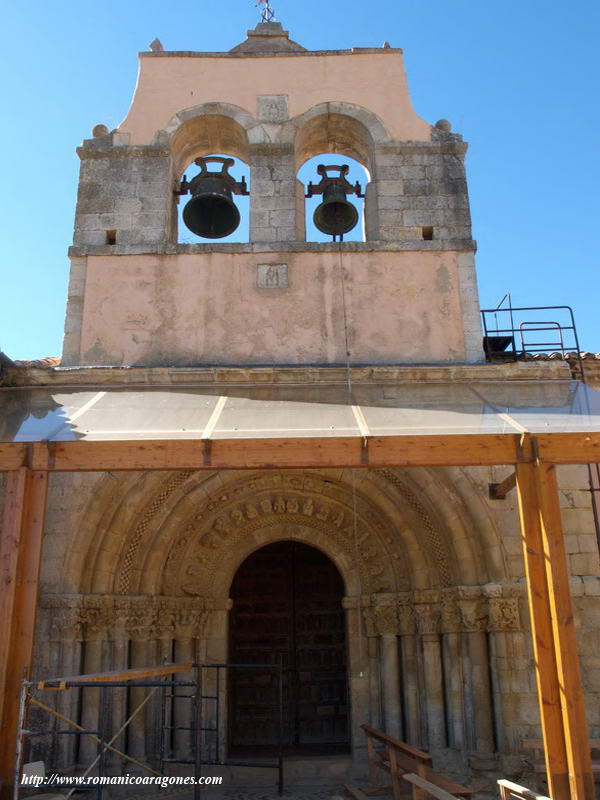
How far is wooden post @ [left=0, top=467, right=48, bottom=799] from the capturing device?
446 centimetres

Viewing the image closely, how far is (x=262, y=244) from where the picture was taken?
7.77 meters

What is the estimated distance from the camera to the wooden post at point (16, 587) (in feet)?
14.6

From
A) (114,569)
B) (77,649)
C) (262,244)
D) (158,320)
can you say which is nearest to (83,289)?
(158,320)

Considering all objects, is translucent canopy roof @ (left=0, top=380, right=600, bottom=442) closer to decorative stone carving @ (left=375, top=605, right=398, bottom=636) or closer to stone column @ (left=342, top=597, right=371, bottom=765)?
decorative stone carving @ (left=375, top=605, right=398, bottom=636)

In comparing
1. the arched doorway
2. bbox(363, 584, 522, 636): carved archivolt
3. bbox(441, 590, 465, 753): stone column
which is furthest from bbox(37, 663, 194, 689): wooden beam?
bbox(441, 590, 465, 753): stone column

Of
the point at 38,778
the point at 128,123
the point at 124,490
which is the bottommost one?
the point at 38,778

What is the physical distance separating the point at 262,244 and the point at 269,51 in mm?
2675

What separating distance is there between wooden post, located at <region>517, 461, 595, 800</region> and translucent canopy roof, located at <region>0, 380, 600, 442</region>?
1.58ft

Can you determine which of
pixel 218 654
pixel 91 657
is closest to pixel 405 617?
pixel 218 654

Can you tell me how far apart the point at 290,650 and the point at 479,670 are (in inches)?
96.4

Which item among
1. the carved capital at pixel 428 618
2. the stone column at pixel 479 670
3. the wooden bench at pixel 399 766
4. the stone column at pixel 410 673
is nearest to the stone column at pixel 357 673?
the wooden bench at pixel 399 766

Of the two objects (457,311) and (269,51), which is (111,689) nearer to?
(457,311)

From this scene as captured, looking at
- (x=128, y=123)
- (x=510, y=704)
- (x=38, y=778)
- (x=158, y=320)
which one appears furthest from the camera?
(x=128, y=123)

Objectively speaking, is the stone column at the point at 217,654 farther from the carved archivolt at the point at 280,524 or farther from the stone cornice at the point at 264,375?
the stone cornice at the point at 264,375
